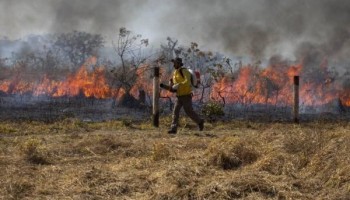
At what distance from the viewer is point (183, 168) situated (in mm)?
6031

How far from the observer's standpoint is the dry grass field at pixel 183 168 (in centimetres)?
544

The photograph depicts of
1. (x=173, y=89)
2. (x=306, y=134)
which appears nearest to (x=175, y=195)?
(x=306, y=134)

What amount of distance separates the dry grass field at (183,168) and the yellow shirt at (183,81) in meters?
2.40

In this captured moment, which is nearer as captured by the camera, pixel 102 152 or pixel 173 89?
pixel 102 152

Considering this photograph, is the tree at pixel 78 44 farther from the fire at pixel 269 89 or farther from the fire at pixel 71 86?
the fire at pixel 269 89

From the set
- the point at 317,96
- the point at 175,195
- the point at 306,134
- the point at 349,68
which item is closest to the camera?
the point at 175,195

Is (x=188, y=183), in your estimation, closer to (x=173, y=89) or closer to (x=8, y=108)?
(x=173, y=89)

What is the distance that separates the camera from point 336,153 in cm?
617

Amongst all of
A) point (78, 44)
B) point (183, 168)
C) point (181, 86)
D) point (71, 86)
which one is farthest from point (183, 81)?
point (78, 44)

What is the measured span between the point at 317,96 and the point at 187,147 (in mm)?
13463

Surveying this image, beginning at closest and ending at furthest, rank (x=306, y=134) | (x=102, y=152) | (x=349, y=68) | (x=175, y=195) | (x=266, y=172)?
(x=175, y=195) → (x=266, y=172) → (x=306, y=134) → (x=102, y=152) → (x=349, y=68)

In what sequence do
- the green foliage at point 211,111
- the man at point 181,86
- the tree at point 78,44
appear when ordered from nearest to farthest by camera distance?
the man at point 181,86 < the green foliage at point 211,111 < the tree at point 78,44

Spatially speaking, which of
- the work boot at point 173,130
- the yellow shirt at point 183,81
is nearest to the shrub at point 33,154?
the work boot at point 173,130

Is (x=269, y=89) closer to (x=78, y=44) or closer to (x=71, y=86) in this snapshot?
(x=71, y=86)
